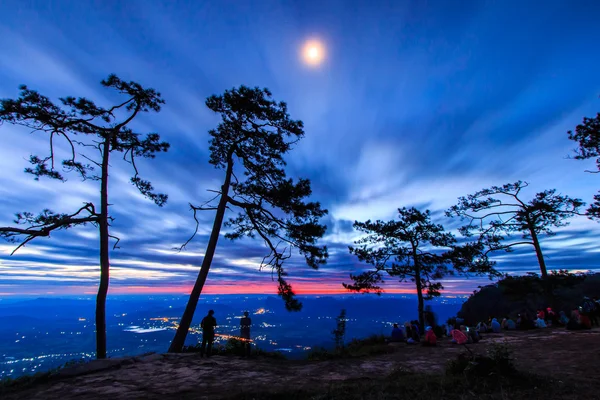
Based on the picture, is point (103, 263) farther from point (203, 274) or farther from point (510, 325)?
point (510, 325)

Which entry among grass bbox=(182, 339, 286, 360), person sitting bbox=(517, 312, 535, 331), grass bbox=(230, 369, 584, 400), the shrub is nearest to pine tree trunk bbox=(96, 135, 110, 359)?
grass bbox=(182, 339, 286, 360)

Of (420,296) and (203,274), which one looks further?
(420,296)

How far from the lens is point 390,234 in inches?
827

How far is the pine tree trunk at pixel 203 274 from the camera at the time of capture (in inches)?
459

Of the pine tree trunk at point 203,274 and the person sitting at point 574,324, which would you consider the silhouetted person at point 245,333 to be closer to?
the pine tree trunk at point 203,274

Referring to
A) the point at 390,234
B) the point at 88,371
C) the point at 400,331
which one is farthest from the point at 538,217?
the point at 88,371

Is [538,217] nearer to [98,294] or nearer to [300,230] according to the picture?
[300,230]

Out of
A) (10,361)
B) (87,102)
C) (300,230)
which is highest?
(87,102)

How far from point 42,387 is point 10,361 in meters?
216

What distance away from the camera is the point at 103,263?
11.4 meters

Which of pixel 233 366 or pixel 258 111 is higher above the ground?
pixel 258 111

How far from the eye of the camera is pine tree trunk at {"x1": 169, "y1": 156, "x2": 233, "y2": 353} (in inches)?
459

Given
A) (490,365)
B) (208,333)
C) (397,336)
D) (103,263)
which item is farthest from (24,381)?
(397,336)

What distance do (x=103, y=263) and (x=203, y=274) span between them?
14.1ft
